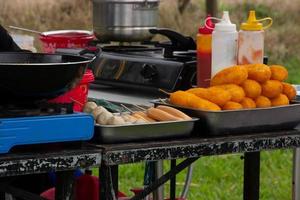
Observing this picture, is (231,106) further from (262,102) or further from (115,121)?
(115,121)

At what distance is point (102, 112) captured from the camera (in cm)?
234

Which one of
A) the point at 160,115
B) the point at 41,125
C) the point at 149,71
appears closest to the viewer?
the point at 41,125

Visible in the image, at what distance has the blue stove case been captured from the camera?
83.4 inches

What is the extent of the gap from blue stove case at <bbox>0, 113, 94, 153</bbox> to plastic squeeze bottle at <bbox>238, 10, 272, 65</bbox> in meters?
0.68

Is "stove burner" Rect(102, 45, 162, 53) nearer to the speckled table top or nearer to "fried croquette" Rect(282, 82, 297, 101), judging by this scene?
"fried croquette" Rect(282, 82, 297, 101)

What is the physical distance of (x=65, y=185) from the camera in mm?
2264

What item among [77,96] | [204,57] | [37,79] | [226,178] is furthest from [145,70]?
[226,178]

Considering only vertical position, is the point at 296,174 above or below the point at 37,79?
below

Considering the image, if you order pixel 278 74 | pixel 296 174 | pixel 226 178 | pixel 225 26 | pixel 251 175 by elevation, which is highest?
pixel 225 26

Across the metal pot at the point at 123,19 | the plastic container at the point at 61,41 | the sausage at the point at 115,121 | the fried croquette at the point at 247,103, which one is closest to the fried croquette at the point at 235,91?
the fried croquette at the point at 247,103

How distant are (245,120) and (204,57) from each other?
0.41 m

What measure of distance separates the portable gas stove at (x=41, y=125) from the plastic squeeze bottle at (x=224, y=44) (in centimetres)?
62

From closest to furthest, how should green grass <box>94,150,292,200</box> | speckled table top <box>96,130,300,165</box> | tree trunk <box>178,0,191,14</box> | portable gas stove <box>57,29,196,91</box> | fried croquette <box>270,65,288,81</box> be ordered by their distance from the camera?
speckled table top <box>96,130,300,165</box>
fried croquette <box>270,65,288,81</box>
portable gas stove <box>57,29,196,91</box>
green grass <box>94,150,292,200</box>
tree trunk <box>178,0,191,14</box>

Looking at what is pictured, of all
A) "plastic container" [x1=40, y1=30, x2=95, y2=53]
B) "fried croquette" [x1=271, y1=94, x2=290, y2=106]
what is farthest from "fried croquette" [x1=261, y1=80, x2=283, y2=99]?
"plastic container" [x1=40, y1=30, x2=95, y2=53]
